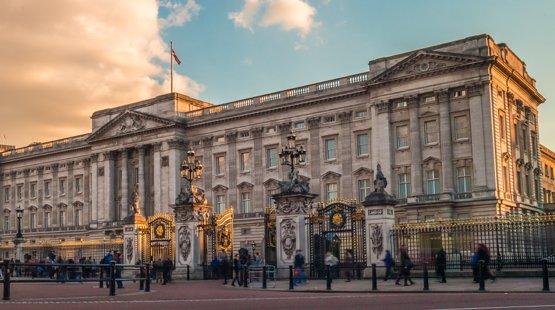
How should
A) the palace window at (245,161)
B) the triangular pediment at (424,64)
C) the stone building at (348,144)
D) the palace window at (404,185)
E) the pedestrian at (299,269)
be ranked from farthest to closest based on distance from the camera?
1. the palace window at (245,161)
2. the palace window at (404,185)
3. the stone building at (348,144)
4. the triangular pediment at (424,64)
5. the pedestrian at (299,269)

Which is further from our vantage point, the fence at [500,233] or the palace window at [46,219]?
the palace window at [46,219]

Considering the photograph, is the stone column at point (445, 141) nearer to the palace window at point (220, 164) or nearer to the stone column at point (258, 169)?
the stone column at point (258, 169)

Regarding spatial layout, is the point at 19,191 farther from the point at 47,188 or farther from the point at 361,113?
the point at 361,113

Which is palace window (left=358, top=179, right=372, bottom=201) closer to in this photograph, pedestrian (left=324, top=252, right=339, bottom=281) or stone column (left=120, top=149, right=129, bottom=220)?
stone column (left=120, top=149, right=129, bottom=220)

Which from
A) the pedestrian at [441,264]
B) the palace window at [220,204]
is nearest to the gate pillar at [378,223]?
the pedestrian at [441,264]

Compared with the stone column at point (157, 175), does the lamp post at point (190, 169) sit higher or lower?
lower

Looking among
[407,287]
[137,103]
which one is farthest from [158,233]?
[137,103]

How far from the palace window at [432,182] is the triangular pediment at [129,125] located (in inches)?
1093

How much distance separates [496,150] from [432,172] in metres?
5.30

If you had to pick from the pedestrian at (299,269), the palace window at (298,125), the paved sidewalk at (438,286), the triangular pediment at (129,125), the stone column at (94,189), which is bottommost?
the paved sidewalk at (438,286)

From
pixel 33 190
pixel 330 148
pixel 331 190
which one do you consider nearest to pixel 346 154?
pixel 330 148

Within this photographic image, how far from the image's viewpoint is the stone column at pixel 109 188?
257 ft

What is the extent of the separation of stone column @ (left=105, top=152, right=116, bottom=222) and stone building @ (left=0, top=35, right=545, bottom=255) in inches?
5.4

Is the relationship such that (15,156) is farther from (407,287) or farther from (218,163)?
(407,287)
